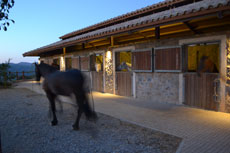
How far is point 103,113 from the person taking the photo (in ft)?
17.6

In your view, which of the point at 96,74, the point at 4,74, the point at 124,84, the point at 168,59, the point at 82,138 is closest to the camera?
the point at 82,138

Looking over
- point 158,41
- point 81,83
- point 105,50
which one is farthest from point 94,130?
point 105,50

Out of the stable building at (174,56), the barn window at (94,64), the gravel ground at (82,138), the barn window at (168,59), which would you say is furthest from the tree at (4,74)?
the barn window at (168,59)

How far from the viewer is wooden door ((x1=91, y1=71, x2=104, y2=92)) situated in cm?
973

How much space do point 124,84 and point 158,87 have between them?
203 centimetres

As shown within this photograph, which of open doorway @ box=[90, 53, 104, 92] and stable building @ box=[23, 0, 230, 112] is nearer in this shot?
stable building @ box=[23, 0, 230, 112]

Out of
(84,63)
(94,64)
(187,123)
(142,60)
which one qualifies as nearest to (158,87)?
(142,60)

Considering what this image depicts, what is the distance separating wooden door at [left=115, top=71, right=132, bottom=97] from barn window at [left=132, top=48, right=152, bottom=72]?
0.67 m

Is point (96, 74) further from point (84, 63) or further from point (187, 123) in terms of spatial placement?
point (187, 123)

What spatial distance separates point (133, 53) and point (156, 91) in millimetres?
2096

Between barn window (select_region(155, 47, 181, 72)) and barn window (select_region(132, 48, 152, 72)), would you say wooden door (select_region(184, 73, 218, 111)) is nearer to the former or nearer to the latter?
barn window (select_region(155, 47, 181, 72))

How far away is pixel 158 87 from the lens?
6594 mm

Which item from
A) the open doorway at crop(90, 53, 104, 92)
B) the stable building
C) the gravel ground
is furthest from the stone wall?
the open doorway at crop(90, 53, 104, 92)

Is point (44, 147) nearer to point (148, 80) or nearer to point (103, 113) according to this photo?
point (103, 113)
